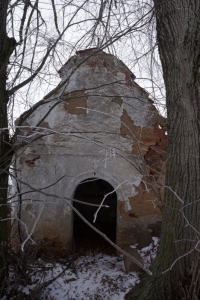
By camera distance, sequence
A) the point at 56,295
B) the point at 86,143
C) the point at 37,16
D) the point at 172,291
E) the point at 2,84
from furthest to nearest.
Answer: the point at 86,143, the point at 37,16, the point at 56,295, the point at 2,84, the point at 172,291

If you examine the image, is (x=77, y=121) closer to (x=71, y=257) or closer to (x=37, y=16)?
(x=37, y=16)

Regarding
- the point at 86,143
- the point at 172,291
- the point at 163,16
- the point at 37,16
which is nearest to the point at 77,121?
the point at 86,143

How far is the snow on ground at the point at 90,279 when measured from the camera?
4.52 m

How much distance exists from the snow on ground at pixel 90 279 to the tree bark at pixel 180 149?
1.27 meters

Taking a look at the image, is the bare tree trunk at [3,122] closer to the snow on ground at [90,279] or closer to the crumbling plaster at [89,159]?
the snow on ground at [90,279]

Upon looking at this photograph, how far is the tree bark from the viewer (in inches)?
127

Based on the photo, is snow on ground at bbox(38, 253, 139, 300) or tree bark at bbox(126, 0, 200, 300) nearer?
tree bark at bbox(126, 0, 200, 300)

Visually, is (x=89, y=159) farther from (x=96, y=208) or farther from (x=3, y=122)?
(x=96, y=208)

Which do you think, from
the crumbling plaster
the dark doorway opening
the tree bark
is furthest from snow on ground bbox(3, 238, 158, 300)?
the dark doorway opening

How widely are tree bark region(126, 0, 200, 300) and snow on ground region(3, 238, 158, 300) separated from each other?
1270 mm

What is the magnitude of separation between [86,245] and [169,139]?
436 centimetres

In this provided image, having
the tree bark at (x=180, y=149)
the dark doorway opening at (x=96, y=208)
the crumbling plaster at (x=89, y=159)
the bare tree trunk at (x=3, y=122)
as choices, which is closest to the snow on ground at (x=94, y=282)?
the crumbling plaster at (x=89, y=159)

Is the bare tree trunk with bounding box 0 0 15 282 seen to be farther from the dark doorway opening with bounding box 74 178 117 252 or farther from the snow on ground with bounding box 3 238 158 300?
the dark doorway opening with bounding box 74 178 117 252

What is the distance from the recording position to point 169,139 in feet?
11.6
